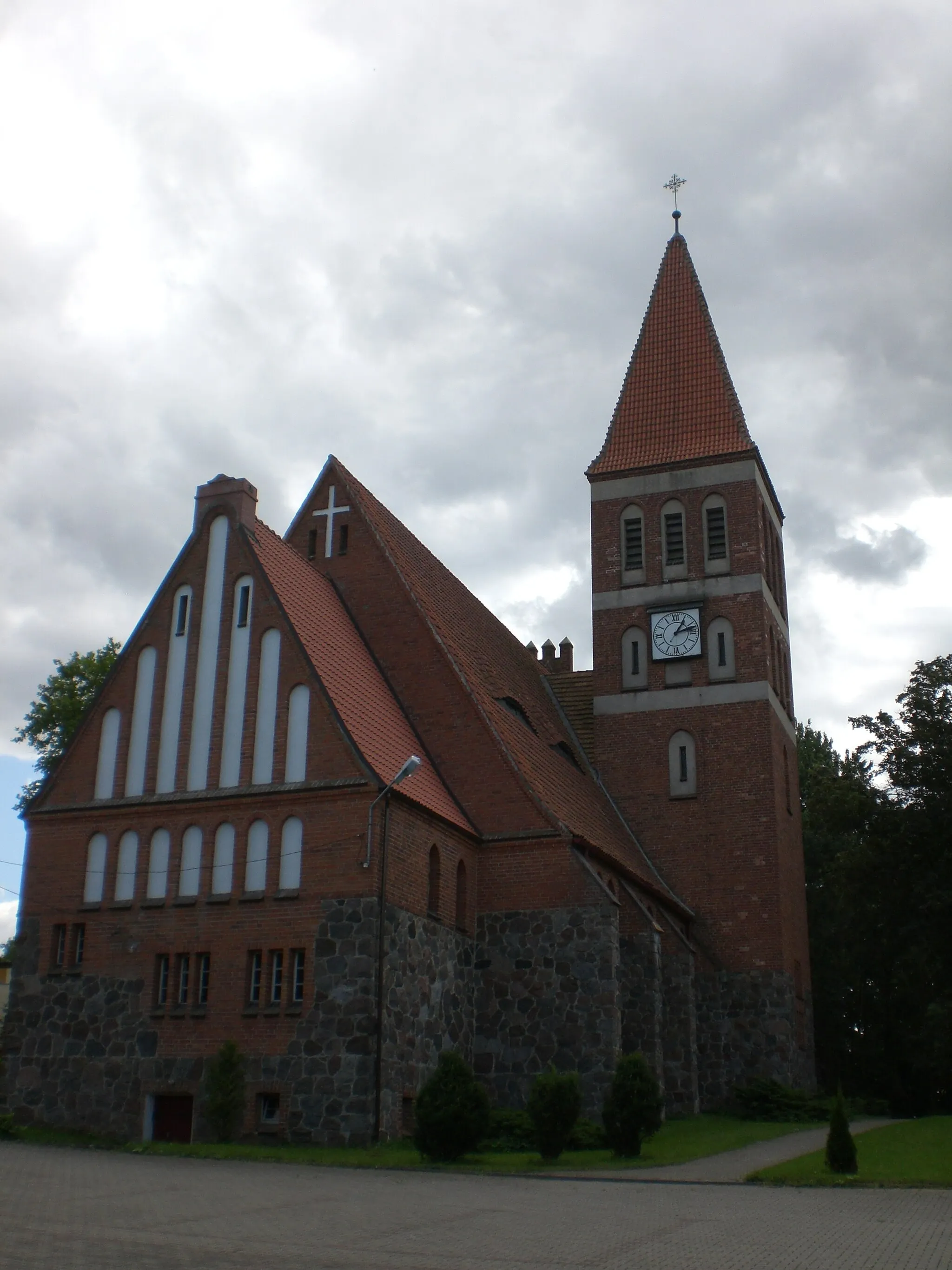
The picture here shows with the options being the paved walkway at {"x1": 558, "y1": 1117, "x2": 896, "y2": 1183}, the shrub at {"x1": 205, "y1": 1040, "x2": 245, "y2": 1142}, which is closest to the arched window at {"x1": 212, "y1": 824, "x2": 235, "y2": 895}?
the shrub at {"x1": 205, "y1": 1040, "x2": 245, "y2": 1142}

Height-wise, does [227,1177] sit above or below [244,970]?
below

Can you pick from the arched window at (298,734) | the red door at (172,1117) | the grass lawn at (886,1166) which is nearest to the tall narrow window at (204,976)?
the red door at (172,1117)

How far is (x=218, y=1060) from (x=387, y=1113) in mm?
2861

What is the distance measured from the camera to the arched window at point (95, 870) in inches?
955

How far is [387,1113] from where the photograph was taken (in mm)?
21359

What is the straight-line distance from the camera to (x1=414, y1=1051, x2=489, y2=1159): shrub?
61.4 ft

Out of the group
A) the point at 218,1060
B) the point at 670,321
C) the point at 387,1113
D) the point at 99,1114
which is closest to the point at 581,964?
the point at 387,1113

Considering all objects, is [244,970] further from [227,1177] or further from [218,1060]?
[227,1177]

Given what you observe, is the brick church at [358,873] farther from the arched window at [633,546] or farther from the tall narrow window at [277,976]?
the arched window at [633,546]

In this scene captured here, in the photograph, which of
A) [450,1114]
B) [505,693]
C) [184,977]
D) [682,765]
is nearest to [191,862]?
[184,977]

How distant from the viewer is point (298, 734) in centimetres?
2362

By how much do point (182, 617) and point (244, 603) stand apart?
137cm

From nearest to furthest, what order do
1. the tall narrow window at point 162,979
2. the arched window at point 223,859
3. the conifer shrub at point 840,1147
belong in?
the conifer shrub at point 840,1147 < the tall narrow window at point 162,979 < the arched window at point 223,859

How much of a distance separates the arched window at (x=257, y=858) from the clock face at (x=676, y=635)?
47.9ft
